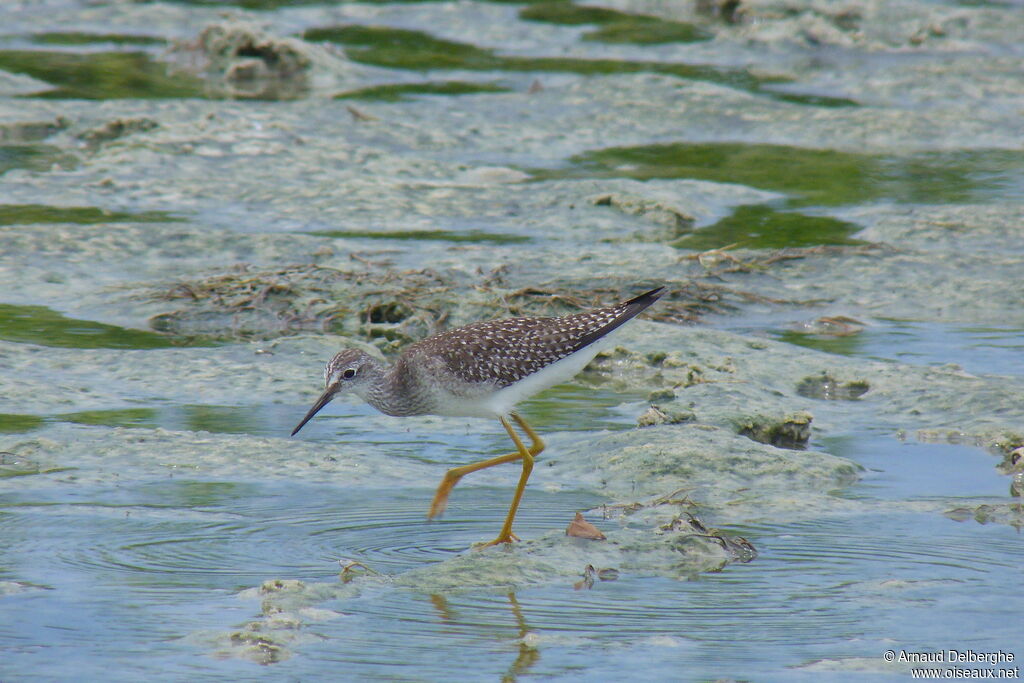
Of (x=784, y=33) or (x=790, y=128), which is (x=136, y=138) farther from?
(x=784, y=33)

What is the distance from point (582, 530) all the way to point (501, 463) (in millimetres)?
1139

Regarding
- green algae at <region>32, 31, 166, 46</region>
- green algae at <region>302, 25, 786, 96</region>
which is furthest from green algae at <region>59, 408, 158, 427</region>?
green algae at <region>32, 31, 166, 46</region>

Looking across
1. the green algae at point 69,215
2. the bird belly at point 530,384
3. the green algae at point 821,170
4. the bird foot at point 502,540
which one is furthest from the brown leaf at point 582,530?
the green algae at point 821,170

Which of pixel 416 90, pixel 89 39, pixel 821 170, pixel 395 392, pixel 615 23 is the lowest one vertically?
pixel 395 392

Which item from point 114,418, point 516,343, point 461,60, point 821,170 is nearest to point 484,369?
point 516,343

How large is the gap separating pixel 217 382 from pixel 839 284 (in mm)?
4328

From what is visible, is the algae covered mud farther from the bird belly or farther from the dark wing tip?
the dark wing tip

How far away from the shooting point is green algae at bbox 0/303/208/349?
358 inches

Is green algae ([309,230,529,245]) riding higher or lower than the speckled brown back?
lower

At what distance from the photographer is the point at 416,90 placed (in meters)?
16.1

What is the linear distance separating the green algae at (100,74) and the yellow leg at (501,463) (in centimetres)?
939

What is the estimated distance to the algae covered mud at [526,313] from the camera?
5461 millimetres

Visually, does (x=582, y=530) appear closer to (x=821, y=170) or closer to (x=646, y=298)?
(x=646, y=298)

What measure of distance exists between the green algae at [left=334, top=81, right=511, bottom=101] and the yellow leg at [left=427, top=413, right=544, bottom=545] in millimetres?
8978
